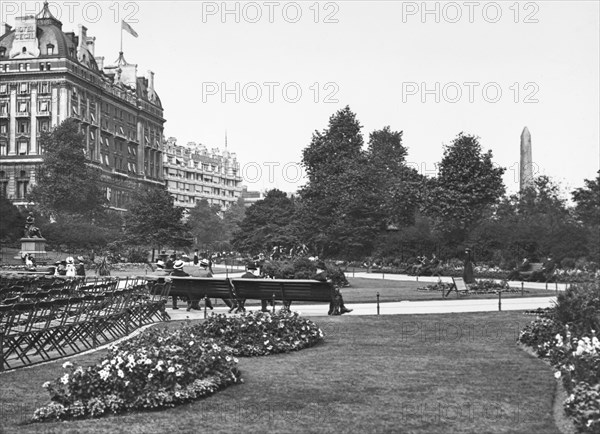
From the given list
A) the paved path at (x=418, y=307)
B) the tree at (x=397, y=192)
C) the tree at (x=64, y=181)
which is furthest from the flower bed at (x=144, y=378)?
the tree at (x=64, y=181)

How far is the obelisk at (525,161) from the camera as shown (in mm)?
73500

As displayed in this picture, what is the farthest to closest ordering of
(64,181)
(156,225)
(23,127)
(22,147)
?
(23,127), (22,147), (64,181), (156,225)

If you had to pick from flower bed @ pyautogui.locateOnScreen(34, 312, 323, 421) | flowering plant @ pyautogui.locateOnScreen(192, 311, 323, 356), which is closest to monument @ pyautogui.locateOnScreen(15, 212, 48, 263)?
flowering plant @ pyautogui.locateOnScreen(192, 311, 323, 356)

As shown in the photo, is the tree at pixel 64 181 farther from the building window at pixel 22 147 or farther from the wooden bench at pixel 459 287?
the wooden bench at pixel 459 287

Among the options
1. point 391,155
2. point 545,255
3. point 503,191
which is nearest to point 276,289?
point 545,255

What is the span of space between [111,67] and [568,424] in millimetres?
133358

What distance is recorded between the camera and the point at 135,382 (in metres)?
9.57

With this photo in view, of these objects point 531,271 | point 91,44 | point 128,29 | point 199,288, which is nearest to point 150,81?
point 91,44

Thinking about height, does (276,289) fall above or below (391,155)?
below

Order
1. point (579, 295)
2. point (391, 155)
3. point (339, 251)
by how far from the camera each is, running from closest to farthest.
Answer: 1. point (579, 295)
2. point (339, 251)
3. point (391, 155)

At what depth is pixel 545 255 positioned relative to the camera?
1960 inches

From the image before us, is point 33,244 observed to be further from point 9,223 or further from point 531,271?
point 531,271

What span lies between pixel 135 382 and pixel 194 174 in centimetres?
17215

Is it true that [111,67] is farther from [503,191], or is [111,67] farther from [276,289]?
[276,289]
